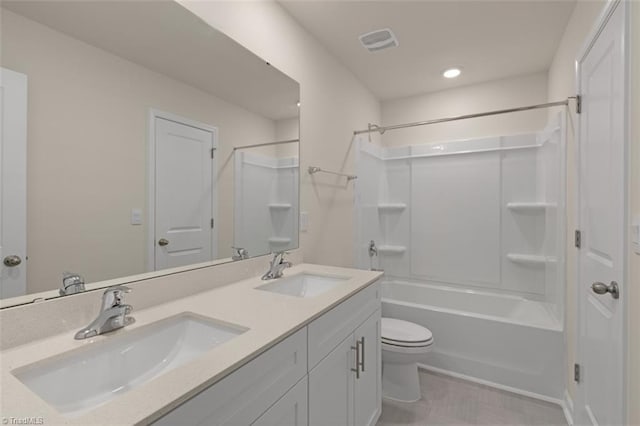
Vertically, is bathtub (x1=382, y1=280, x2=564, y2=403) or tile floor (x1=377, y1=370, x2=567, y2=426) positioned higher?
bathtub (x1=382, y1=280, x2=564, y2=403)

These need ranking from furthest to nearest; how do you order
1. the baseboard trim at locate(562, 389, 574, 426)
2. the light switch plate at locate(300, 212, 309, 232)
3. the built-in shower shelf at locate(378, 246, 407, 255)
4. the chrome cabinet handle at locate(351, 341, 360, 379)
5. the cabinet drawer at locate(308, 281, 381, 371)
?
the built-in shower shelf at locate(378, 246, 407, 255), the light switch plate at locate(300, 212, 309, 232), the baseboard trim at locate(562, 389, 574, 426), the chrome cabinet handle at locate(351, 341, 360, 379), the cabinet drawer at locate(308, 281, 381, 371)

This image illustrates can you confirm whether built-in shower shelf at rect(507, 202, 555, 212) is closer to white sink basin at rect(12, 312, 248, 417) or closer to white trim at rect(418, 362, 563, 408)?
white trim at rect(418, 362, 563, 408)

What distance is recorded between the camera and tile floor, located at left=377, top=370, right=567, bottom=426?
70.7 inches

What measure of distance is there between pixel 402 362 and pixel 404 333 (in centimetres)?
19

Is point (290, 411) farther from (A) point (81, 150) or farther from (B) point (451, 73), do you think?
(B) point (451, 73)

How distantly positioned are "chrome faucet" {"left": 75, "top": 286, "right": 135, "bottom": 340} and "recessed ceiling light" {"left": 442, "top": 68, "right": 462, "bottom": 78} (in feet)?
9.84

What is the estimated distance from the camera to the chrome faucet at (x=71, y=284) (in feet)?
3.04

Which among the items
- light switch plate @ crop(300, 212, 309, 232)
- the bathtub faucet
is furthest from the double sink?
the bathtub faucet

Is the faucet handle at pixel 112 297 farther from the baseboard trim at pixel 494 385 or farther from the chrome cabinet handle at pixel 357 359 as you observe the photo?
the baseboard trim at pixel 494 385

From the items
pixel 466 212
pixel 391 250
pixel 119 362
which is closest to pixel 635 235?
pixel 119 362

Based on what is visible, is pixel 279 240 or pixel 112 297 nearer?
pixel 112 297

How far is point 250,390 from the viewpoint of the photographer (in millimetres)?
771

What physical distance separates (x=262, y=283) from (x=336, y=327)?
18.8 inches

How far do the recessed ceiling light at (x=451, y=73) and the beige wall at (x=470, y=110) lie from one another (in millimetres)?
→ 316
